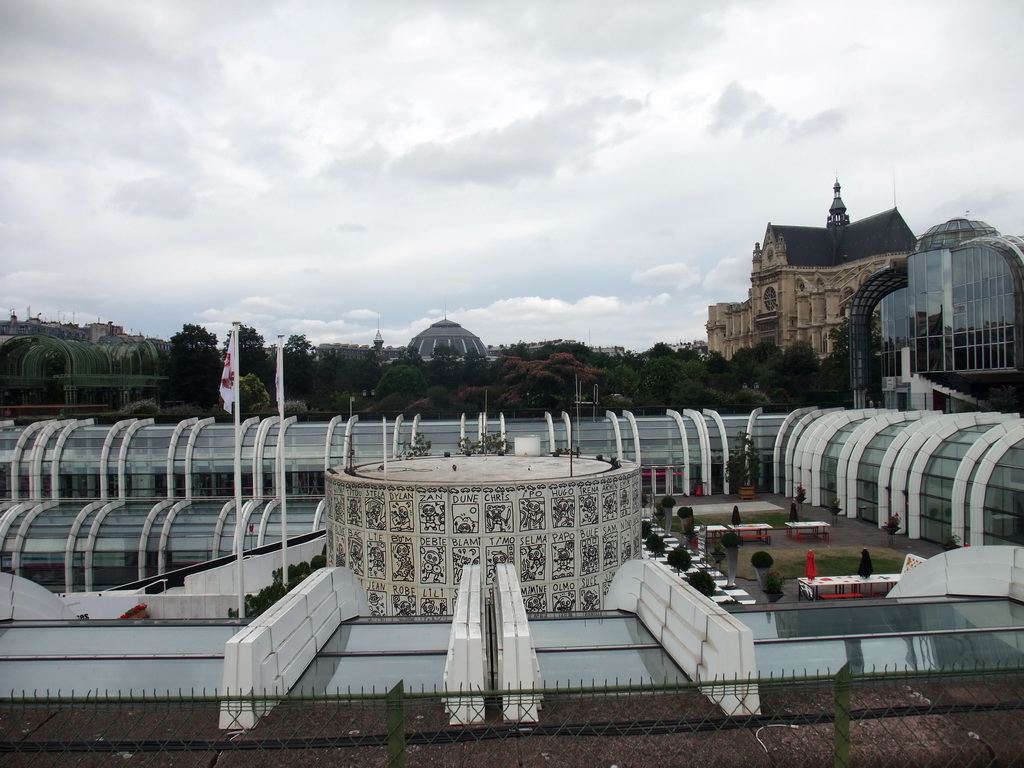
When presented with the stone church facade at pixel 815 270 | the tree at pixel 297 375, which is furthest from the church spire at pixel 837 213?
the tree at pixel 297 375

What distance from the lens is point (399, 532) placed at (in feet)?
51.3

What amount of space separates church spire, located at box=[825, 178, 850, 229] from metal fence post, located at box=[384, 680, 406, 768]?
128 meters

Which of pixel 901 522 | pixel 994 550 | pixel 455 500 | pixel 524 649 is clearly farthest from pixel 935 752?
pixel 901 522

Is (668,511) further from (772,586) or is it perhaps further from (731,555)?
(772,586)

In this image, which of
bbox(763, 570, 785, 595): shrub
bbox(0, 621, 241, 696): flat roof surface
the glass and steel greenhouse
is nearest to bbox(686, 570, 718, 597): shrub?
bbox(763, 570, 785, 595): shrub

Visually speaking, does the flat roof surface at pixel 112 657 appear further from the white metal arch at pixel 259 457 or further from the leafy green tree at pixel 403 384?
the leafy green tree at pixel 403 384

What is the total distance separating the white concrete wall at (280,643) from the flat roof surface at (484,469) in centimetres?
636

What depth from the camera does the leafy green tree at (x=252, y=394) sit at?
66681 mm

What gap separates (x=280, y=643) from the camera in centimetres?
733

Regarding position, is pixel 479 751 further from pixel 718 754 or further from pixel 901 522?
pixel 901 522

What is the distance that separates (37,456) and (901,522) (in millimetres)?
41390

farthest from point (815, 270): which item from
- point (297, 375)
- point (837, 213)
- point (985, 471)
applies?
point (985, 471)

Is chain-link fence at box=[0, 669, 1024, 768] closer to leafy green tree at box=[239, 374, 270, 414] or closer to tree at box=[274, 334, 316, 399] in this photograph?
leafy green tree at box=[239, 374, 270, 414]

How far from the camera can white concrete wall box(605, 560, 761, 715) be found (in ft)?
21.0
